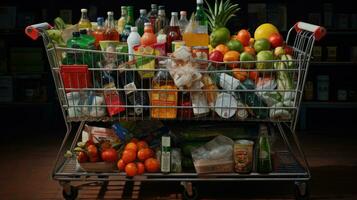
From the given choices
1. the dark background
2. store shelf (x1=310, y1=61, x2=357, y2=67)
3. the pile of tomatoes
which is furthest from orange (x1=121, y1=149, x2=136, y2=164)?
store shelf (x1=310, y1=61, x2=357, y2=67)

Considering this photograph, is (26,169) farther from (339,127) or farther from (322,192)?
(339,127)

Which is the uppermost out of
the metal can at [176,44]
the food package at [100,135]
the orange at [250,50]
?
the metal can at [176,44]

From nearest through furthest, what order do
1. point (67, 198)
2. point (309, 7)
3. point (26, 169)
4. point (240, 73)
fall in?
point (240, 73)
point (67, 198)
point (26, 169)
point (309, 7)

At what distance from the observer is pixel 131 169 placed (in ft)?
9.18

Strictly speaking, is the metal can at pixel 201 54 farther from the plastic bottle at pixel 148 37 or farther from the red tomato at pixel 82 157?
the red tomato at pixel 82 157

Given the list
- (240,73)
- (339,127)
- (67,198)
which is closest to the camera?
(240,73)

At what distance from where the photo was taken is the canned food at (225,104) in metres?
2.71

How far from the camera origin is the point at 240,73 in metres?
2.72

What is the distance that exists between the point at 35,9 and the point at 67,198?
297 cm

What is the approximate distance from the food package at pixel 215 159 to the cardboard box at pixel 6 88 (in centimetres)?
266

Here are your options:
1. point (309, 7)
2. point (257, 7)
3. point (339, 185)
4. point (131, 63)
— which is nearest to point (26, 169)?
point (131, 63)

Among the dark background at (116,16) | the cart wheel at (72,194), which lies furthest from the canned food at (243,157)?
the dark background at (116,16)

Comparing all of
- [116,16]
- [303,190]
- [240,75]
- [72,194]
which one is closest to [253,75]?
[240,75]

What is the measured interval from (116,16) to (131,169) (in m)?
2.84
